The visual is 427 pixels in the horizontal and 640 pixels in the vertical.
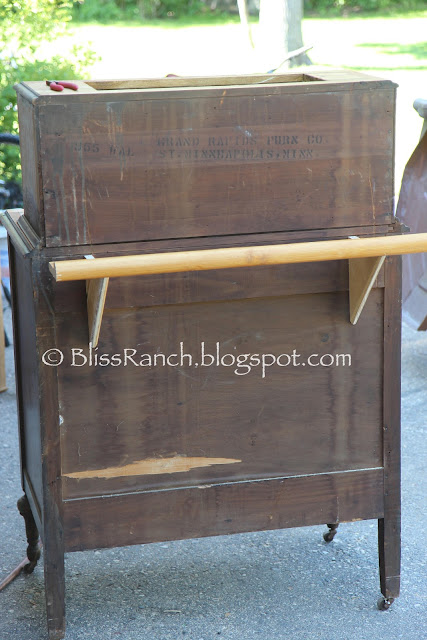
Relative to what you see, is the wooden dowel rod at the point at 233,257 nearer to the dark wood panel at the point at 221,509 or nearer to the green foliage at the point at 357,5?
the dark wood panel at the point at 221,509

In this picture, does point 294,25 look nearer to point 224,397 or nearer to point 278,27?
point 278,27

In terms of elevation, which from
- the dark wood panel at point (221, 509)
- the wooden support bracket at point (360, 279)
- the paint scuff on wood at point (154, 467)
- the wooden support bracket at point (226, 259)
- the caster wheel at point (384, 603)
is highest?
the wooden support bracket at point (226, 259)

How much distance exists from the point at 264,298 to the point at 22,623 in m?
1.16

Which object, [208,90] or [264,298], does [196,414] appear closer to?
[264,298]

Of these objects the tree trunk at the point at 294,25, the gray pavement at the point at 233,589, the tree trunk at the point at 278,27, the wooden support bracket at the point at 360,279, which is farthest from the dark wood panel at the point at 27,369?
the tree trunk at the point at 294,25

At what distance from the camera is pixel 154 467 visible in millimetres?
2322

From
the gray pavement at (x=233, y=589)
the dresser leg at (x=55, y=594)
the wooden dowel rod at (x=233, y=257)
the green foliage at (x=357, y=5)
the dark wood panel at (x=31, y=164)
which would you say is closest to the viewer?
the wooden dowel rod at (x=233, y=257)

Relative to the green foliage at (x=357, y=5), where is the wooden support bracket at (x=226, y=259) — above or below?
below

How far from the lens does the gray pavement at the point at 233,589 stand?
244cm

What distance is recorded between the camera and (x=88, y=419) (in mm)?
2246

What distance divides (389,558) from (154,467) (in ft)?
2.46

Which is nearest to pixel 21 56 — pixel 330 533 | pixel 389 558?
pixel 330 533

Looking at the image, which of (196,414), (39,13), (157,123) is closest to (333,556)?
(196,414)

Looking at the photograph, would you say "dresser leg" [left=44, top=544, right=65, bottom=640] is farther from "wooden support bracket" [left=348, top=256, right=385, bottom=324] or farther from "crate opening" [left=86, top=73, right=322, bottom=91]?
"crate opening" [left=86, top=73, right=322, bottom=91]
